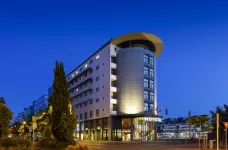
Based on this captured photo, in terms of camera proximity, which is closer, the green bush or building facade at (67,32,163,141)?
the green bush

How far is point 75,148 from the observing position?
87.6 feet

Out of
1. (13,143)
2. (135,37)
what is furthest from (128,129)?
(13,143)

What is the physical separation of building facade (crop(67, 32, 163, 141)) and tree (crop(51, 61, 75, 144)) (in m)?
51.0

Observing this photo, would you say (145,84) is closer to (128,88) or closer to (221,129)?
(128,88)

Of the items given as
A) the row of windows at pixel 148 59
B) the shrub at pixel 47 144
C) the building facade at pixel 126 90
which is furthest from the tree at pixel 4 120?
the row of windows at pixel 148 59

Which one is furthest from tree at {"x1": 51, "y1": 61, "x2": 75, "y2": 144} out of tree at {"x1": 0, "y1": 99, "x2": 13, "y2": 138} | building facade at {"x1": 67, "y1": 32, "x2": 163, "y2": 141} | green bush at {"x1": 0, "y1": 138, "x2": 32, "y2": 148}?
building facade at {"x1": 67, "y1": 32, "x2": 163, "y2": 141}

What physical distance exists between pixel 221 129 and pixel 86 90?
201ft

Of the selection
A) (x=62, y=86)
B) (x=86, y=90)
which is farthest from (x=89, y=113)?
(x=62, y=86)

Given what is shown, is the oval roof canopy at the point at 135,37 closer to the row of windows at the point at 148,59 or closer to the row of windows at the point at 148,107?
the row of windows at the point at 148,59

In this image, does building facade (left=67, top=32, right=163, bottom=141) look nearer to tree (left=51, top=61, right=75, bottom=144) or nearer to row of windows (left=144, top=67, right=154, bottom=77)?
row of windows (left=144, top=67, right=154, bottom=77)

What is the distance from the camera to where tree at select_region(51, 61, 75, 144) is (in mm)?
29031

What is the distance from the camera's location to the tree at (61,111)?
2903 cm

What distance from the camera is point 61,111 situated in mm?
29672

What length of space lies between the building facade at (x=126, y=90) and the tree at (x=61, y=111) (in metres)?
51.0
